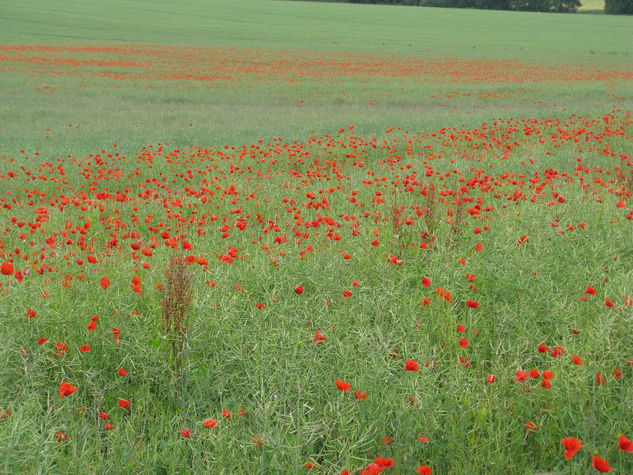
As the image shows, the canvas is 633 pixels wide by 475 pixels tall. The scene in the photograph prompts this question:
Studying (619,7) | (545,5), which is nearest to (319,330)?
(619,7)

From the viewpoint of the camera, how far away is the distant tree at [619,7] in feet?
252

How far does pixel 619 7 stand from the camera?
3061 inches

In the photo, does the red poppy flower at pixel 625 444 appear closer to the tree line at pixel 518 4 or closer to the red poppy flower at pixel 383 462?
the red poppy flower at pixel 383 462

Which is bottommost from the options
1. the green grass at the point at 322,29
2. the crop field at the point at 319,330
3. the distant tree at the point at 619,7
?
the crop field at the point at 319,330

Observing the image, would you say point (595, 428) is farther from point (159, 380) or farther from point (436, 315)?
point (159, 380)

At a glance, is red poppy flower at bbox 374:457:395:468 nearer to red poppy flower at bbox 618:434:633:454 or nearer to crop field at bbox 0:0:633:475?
crop field at bbox 0:0:633:475

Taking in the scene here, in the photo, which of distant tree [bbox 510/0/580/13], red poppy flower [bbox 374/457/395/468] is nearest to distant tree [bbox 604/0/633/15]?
distant tree [bbox 510/0/580/13]

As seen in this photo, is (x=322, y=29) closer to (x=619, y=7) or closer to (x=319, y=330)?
(x=319, y=330)

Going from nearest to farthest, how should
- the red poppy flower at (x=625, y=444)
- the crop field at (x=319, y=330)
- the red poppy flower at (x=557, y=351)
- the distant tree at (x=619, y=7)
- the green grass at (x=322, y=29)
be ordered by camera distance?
1. the red poppy flower at (x=625, y=444)
2. the crop field at (x=319, y=330)
3. the red poppy flower at (x=557, y=351)
4. the green grass at (x=322, y=29)
5. the distant tree at (x=619, y=7)

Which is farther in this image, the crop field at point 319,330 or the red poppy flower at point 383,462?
the crop field at point 319,330

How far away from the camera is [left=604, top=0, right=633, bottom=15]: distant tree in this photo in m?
76.9

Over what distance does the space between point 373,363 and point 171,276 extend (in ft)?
3.70

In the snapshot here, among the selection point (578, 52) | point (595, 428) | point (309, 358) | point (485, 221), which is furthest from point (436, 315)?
point (578, 52)

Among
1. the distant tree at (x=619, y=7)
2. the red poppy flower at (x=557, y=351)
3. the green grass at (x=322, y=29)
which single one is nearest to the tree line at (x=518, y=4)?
the distant tree at (x=619, y=7)
